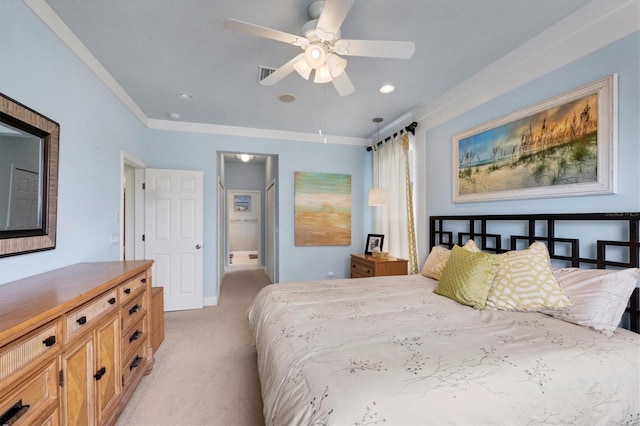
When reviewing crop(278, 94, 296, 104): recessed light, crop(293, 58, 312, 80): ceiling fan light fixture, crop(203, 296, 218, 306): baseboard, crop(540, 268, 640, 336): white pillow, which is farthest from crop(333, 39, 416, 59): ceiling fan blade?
crop(203, 296, 218, 306): baseboard

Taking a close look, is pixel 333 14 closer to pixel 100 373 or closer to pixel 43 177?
pixel 43 177

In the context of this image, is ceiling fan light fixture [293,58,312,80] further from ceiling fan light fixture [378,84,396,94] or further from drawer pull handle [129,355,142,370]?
drawer pull handle [129,355,142,370]

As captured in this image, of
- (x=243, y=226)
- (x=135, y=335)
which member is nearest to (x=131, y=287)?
(x=135, y=335)

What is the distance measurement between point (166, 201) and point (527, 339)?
163 inches

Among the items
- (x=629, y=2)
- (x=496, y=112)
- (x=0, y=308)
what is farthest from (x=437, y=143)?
(x=0, y=308)

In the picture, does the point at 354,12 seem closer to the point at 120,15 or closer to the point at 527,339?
the point at 120,15

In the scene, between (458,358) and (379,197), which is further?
(379,197)

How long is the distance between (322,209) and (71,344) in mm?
3566

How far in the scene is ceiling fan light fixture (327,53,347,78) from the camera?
5.88 ft

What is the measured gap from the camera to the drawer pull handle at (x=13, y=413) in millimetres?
857

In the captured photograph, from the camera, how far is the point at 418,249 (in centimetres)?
343

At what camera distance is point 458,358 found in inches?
44.9

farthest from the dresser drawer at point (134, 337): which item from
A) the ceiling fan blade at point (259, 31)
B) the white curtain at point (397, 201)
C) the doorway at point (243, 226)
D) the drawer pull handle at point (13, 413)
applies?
the doorway at point (243, 226)

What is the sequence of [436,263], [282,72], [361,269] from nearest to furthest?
[282,72]
[436,263]
[361,269]
